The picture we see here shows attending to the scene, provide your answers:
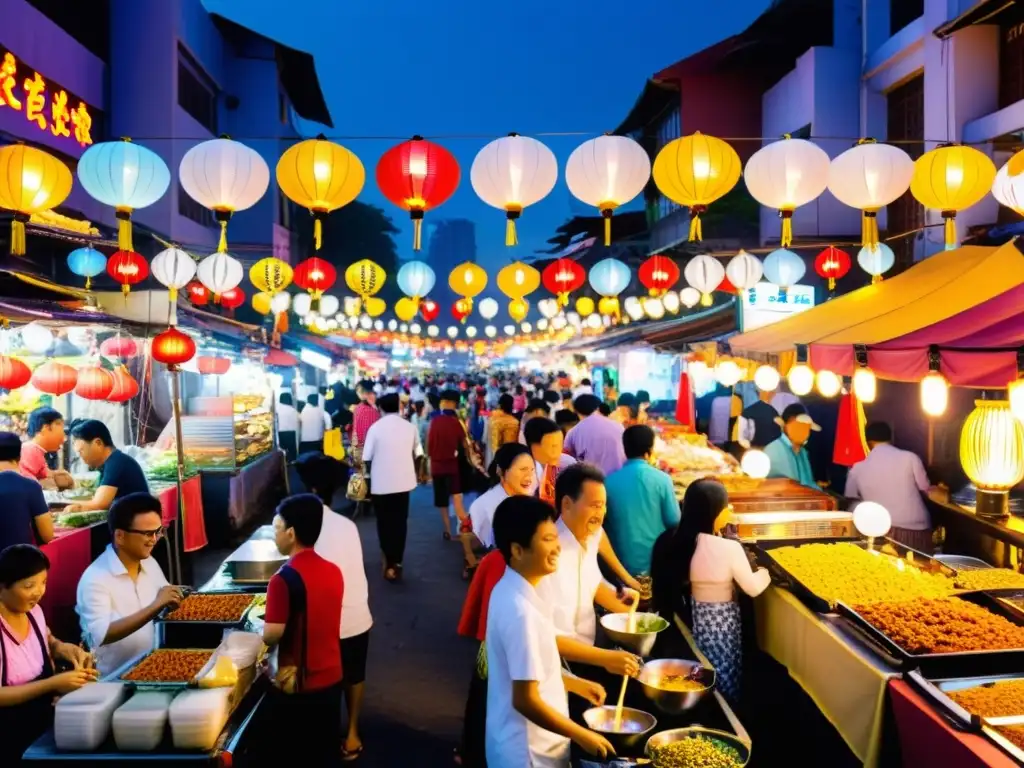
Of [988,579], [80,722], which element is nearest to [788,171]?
[988,579]

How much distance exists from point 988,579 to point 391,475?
6.14 m

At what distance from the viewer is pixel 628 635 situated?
4.15 m

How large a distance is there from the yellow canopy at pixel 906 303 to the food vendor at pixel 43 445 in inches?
304

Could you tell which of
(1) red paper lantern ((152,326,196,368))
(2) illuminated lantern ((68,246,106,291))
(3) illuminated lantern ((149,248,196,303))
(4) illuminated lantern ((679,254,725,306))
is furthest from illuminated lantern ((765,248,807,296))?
(2) illuminated lantern ((68,246,106,291))

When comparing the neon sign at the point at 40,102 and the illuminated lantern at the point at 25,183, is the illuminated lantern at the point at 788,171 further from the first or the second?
the neon sign at the point at 40,102

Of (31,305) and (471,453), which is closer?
(31,305)

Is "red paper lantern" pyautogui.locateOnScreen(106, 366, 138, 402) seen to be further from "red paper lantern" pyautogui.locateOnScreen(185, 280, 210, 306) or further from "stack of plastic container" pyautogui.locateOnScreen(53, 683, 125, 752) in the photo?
"stack of plastic container" pyautogui.locateOnScreen(53, 683, 125, 752)

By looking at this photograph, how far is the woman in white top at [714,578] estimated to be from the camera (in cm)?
508

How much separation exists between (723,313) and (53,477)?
11.3 m

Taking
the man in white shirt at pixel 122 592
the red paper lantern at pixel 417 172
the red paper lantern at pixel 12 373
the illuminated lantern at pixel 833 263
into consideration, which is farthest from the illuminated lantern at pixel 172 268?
the illuminated lantern at pixel 833 263

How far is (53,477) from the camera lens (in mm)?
8805

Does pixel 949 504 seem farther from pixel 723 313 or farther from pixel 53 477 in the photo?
→ pixel 53 477

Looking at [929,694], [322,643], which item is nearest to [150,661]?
[322,643]

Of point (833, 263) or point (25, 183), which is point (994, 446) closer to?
point (833, 263)
